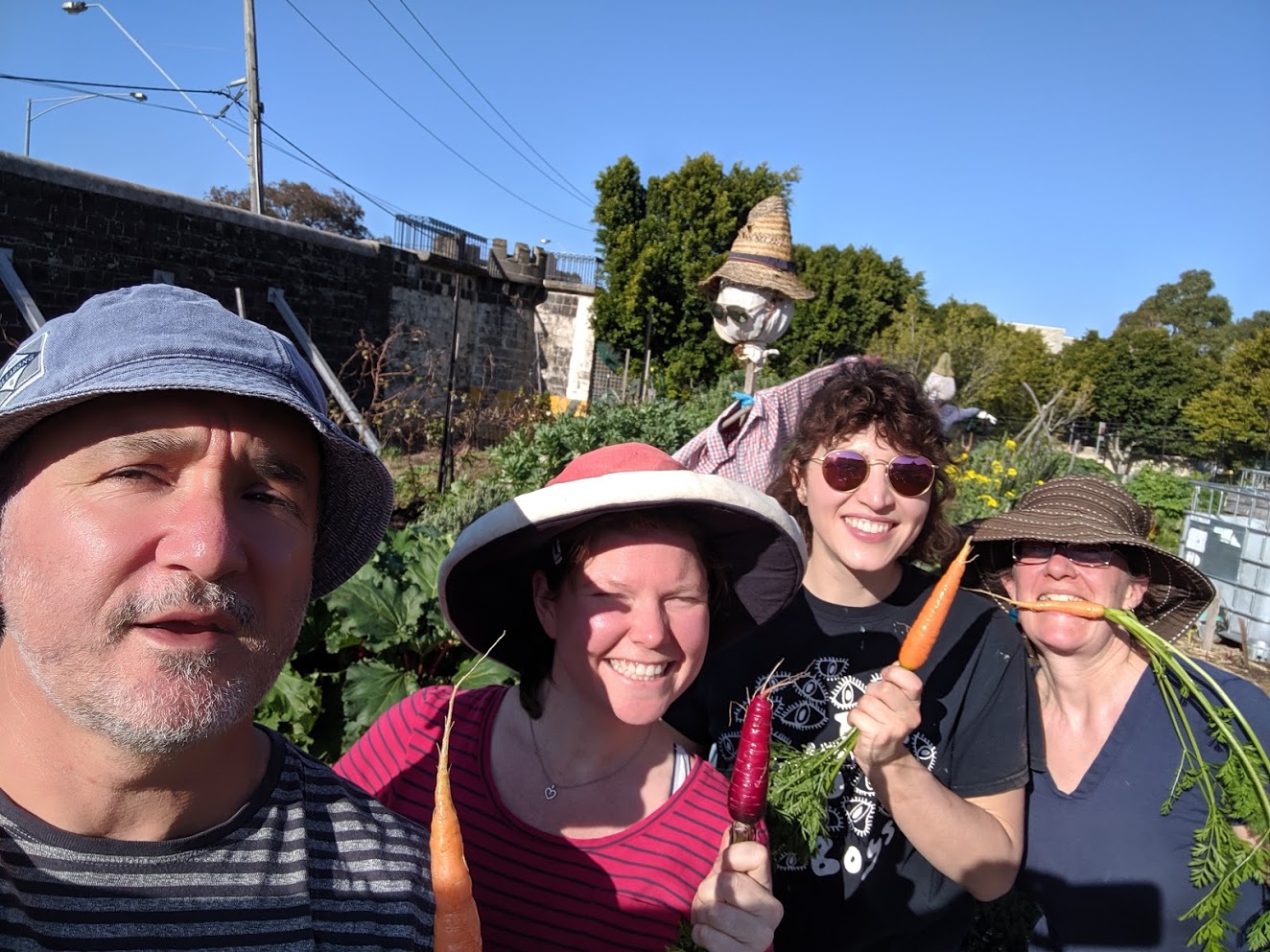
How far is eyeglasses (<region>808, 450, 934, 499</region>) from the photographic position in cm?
215

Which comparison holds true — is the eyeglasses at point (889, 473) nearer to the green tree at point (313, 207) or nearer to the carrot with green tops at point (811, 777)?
the carrot with green tops at point (811, 777)

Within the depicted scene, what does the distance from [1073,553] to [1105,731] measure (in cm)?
50

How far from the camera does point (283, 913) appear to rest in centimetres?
113

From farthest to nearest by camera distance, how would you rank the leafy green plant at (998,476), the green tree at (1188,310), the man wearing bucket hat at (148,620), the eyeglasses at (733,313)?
the green tree at (1188,310), the leafy green plant at (998,476), the eyeglasses at (733,313), the man wearing bucket hat at (148,620)

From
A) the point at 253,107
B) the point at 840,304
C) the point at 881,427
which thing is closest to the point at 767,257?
the point at 881,427

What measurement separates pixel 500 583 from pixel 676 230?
21030 millimetres

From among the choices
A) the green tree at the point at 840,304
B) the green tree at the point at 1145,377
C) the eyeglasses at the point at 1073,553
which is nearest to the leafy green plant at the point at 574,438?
the eyeglasses at the point at 1073,553

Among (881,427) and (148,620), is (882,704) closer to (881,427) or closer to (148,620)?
(881,427)

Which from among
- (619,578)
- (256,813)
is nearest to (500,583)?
(619,578)

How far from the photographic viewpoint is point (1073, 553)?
233cm

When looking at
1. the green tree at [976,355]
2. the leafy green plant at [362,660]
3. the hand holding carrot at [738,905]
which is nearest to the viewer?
the hand holding carrot at [738,905]

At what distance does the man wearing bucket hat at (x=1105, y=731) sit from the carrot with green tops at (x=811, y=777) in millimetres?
633

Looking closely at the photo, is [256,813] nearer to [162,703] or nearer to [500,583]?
[162,703]

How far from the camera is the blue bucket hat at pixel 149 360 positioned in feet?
3.30
